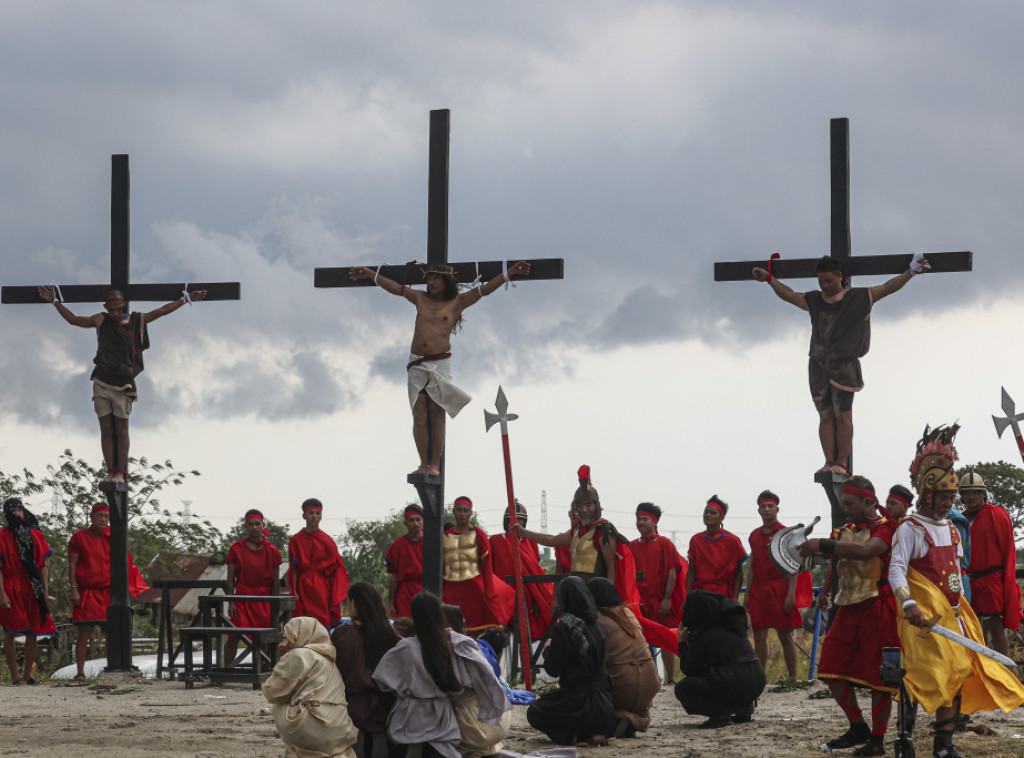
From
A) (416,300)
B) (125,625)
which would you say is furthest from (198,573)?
(416,300)

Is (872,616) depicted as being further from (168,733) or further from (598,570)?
(168,733)

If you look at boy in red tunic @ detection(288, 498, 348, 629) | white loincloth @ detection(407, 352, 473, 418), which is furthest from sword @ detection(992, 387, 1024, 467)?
boy in red tunic @ detection(288, 498, 348, 629)

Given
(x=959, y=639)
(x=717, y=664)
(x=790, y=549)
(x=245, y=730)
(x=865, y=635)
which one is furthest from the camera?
(x=717, y=664)

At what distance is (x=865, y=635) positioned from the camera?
28.5 ft

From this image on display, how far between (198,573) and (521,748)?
19.6m

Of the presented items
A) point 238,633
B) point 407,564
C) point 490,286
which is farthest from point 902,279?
point 238,633

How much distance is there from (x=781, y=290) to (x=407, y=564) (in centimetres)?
480

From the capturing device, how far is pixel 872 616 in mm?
8703

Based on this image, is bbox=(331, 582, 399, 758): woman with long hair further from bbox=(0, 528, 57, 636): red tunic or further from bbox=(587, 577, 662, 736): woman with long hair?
bbox=(0, 528, 57, 636): red tunic

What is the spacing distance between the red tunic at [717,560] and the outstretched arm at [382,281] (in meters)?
3.67

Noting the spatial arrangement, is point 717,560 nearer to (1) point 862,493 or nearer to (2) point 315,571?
(2) point 315,571

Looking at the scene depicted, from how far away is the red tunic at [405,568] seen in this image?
47.0 ft

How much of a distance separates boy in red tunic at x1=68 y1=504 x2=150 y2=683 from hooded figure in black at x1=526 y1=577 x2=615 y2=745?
660 cm

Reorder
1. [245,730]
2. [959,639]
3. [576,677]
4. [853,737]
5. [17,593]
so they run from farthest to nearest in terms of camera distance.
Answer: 1. [17,593]
2. [245,730]
3. [576,677]
4. [853,737]
5. [959,639]
